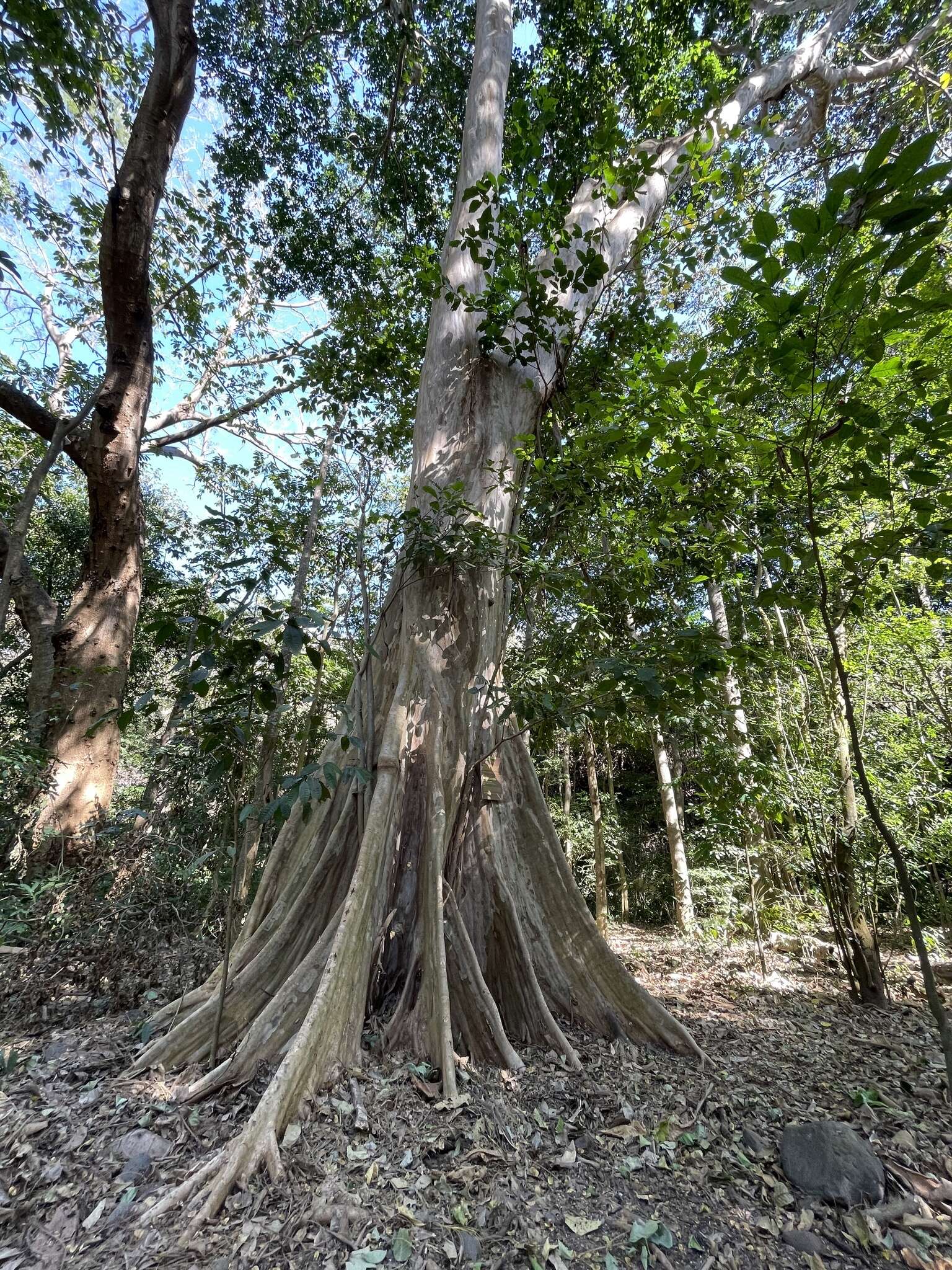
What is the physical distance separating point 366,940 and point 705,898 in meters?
5.47

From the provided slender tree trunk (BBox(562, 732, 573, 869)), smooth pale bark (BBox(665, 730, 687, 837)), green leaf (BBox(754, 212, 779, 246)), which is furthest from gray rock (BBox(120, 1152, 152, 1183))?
slender tree trunk (BBox(562, 732, 573, 869))

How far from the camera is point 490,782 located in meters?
3.11

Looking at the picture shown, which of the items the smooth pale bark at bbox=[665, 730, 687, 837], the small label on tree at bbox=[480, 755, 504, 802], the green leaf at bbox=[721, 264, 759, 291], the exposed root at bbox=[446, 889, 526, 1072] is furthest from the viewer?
the smooth pale bark at bbox=[665, 730, 687, 837]

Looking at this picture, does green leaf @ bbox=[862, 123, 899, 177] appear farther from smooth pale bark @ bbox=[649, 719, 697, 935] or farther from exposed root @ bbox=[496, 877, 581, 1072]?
smooth pale bark @ bbox=[649, 719, 697, 935]

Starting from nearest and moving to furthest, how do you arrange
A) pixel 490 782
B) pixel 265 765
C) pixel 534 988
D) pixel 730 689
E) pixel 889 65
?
pixel 265 765 → pixel 534 988 → pixel 490 782 → pixel 730 689 → pixel 889 65

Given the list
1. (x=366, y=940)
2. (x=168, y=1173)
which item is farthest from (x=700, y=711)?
(x=168, y=1173)

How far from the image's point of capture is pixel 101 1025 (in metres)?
2.53

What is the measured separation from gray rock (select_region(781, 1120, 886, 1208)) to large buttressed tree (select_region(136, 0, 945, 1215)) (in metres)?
0.76

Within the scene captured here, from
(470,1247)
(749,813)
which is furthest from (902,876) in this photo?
(749,813)

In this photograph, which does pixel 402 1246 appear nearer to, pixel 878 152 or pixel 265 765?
pixel 265 765

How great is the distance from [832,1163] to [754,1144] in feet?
0.82

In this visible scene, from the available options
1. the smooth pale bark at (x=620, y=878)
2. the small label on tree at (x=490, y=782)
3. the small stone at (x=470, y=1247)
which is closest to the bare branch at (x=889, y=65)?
the small label on tree at (x=490, y=782)

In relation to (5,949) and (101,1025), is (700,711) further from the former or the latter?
(5,949)

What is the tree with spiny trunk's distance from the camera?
4.35 meters
